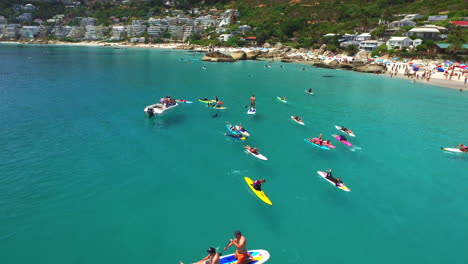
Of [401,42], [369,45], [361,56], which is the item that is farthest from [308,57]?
[401,42]

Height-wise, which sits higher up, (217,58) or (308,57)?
(308,57)

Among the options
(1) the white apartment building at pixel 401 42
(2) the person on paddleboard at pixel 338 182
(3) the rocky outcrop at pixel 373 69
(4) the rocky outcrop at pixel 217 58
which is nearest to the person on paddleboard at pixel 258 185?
(2) the person on paddleboard at pixel 338 182

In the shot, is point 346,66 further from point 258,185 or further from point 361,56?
point 258,185

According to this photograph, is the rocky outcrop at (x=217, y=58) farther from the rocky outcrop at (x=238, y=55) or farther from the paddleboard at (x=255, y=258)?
the paddleboard at (x=255, y=258)

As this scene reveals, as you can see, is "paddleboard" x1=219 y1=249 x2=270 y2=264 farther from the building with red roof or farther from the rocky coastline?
the building with red roof

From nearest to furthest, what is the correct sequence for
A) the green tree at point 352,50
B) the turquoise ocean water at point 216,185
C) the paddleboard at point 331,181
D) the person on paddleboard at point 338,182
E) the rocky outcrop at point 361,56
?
the turquoise ocean water at point 216,185 → the paddleboard at point 331,181 → the person on paddleboard at point 338,182 → the rocky outcrop at point 361,56 → the green tree at point 352,50

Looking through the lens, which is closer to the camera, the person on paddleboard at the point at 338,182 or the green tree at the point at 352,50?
the person on paddleboard at the point at 338,182
